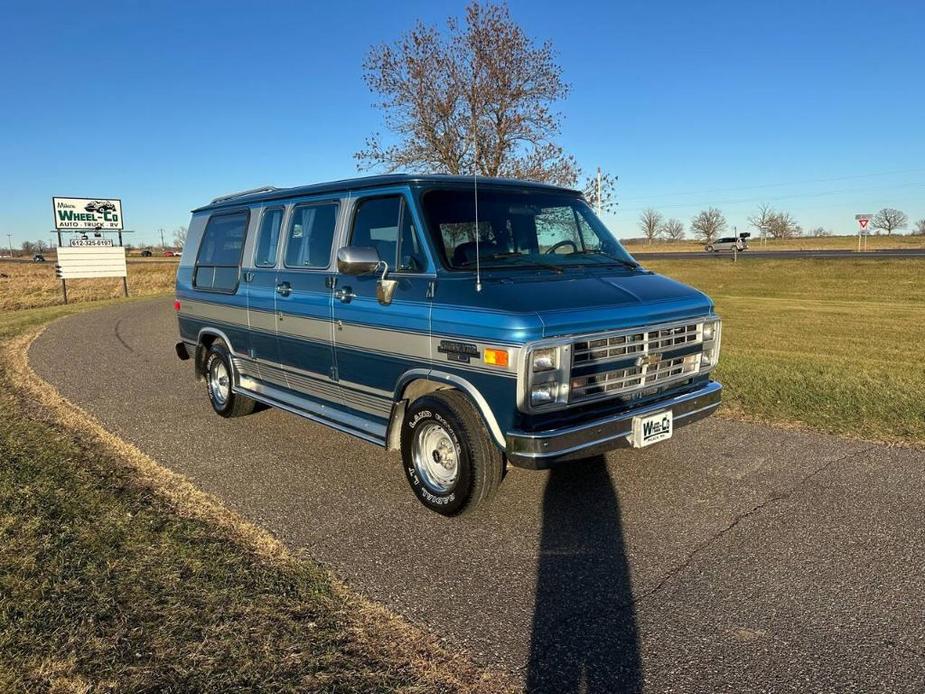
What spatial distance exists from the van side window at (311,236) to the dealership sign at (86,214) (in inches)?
941

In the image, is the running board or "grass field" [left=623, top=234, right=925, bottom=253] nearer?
the running board

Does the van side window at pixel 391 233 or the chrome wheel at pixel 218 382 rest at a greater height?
the van side window at pixel 391 233

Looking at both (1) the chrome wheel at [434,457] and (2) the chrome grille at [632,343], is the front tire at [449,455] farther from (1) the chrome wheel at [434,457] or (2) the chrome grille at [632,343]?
(2) the chrome grille at [632,343]

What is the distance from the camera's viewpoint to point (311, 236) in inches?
213

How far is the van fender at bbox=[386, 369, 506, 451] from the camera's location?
3.87 m

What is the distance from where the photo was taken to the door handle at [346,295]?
486 cm

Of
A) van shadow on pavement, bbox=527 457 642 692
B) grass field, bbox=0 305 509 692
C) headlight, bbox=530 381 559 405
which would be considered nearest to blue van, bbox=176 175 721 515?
headlight, bbox=530 381 559 405

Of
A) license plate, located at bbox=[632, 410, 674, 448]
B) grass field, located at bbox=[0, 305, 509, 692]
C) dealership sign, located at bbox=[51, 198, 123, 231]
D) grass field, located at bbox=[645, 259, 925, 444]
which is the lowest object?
grass field, located at bbox=[0, 305, 509, 692]

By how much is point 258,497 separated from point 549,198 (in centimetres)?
322

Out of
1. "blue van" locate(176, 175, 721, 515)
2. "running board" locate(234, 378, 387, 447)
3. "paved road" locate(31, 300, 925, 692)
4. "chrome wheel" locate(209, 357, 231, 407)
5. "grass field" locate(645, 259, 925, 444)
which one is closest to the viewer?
"paved road" locate(31, 300, 925, 692)

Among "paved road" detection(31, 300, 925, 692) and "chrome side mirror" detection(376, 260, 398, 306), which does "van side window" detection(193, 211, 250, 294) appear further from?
"chrome side mirror" detection(376, 260, 398, 306)

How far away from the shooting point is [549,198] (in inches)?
208

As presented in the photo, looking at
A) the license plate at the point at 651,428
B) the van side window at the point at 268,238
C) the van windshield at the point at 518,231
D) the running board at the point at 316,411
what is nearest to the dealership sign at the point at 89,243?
the running board at the point at 316,411

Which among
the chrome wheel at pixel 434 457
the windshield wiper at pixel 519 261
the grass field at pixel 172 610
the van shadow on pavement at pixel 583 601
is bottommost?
the van shadow on pavement at pixel 583 601
